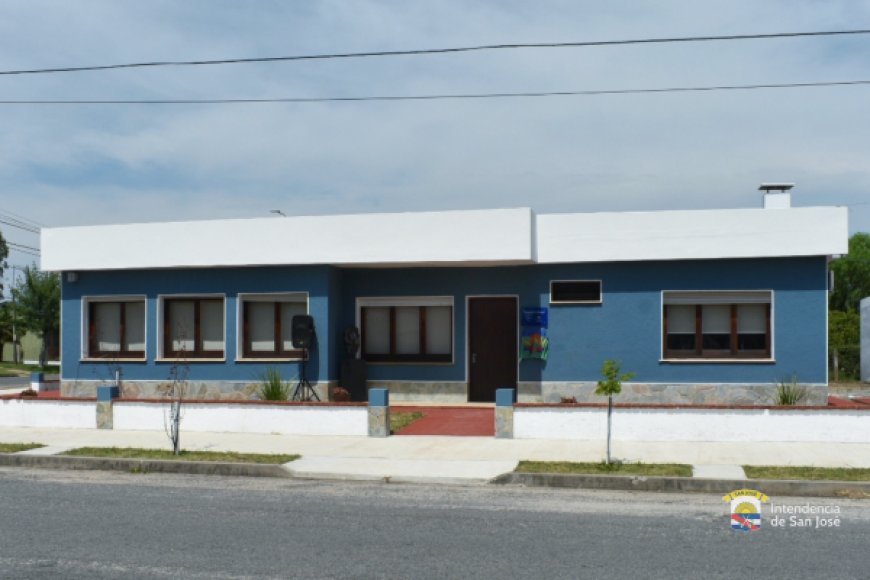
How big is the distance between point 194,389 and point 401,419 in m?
5.68

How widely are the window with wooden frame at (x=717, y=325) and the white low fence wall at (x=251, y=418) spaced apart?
291 inches

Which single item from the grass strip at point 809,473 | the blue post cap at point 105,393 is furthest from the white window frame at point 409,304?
the grass strip at point 809,473

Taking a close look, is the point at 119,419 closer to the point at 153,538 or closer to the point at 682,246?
the point at 153,538

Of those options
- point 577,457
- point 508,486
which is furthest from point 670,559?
point 577,457

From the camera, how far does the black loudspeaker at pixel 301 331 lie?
20.6 m

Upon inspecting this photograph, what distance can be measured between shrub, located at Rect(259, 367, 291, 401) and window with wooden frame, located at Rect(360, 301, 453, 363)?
237 centimetres

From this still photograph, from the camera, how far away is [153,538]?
30.9 ft

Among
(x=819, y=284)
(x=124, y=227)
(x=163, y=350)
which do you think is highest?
(x=124, y=227)

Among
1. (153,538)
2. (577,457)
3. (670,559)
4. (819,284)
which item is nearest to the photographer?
(670,559)

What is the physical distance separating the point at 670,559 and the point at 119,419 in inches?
508

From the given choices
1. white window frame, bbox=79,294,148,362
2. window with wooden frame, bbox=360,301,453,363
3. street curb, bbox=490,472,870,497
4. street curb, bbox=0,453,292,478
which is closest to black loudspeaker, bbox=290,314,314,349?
window with wooden frame, bbox=360,301,453,363

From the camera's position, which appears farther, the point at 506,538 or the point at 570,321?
the point at 570,321

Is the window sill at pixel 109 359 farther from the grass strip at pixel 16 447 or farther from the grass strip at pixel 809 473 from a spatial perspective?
the grass strip at pixel 809 473

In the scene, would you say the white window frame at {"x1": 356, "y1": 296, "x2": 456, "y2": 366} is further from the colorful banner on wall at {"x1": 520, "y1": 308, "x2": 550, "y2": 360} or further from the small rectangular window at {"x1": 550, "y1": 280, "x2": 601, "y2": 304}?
the small rectangular window at {"x1": 550, "y1": 280, "x2": 601, "y2": 304}
